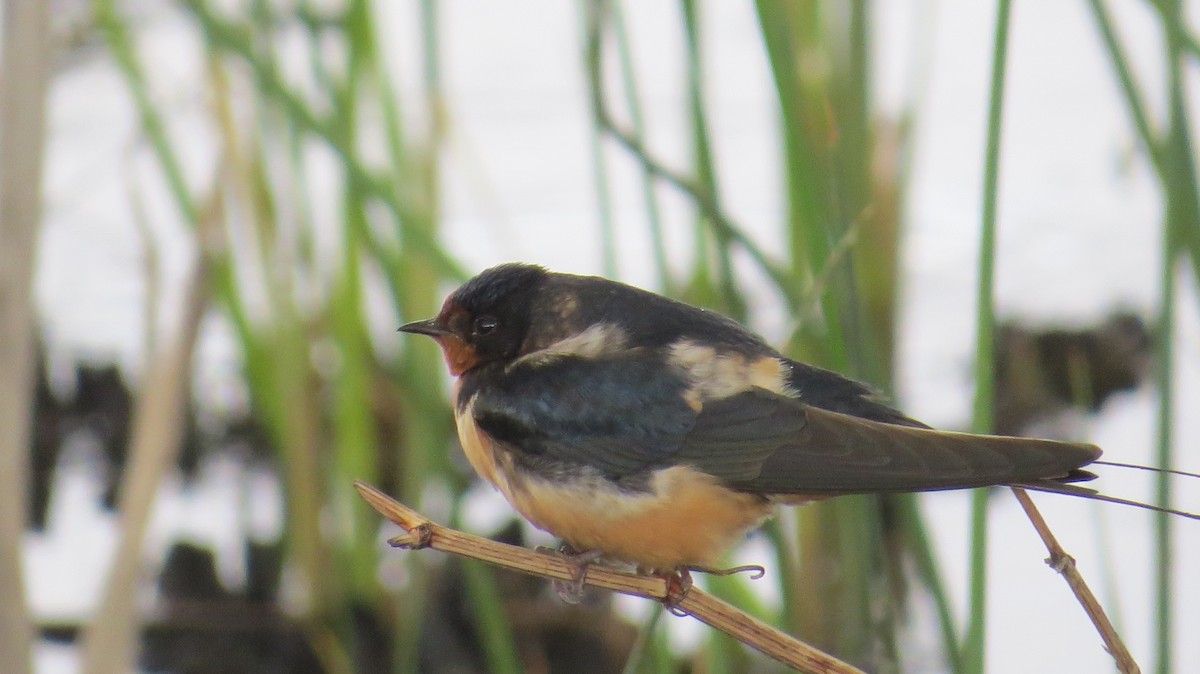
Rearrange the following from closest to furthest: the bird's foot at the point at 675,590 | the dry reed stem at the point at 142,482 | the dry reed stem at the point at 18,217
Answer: the bird's foot at the point at 675,590 → the dry reed stem at the point at 18,217 → the dry reed stem at the point at 142,482

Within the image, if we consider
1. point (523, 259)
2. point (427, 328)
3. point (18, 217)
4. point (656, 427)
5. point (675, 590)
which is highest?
point (523, 259)

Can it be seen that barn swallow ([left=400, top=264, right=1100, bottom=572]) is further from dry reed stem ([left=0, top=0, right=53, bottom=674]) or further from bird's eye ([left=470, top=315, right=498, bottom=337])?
dry reed stem ([left=0, top=0, right=53, bottom=674])

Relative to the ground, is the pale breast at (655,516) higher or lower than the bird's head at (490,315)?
lower

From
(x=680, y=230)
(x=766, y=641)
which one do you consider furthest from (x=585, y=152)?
(x=766, y=641)

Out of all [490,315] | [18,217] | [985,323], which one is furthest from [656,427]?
[18,217]

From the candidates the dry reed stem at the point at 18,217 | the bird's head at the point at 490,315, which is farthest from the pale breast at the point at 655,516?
the dry reed stem at the point at 18,217

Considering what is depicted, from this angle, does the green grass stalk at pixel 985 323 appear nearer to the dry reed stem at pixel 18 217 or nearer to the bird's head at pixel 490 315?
the bird's head at pixel 490 315

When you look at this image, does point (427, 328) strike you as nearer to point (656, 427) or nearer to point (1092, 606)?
point (656, 427)
